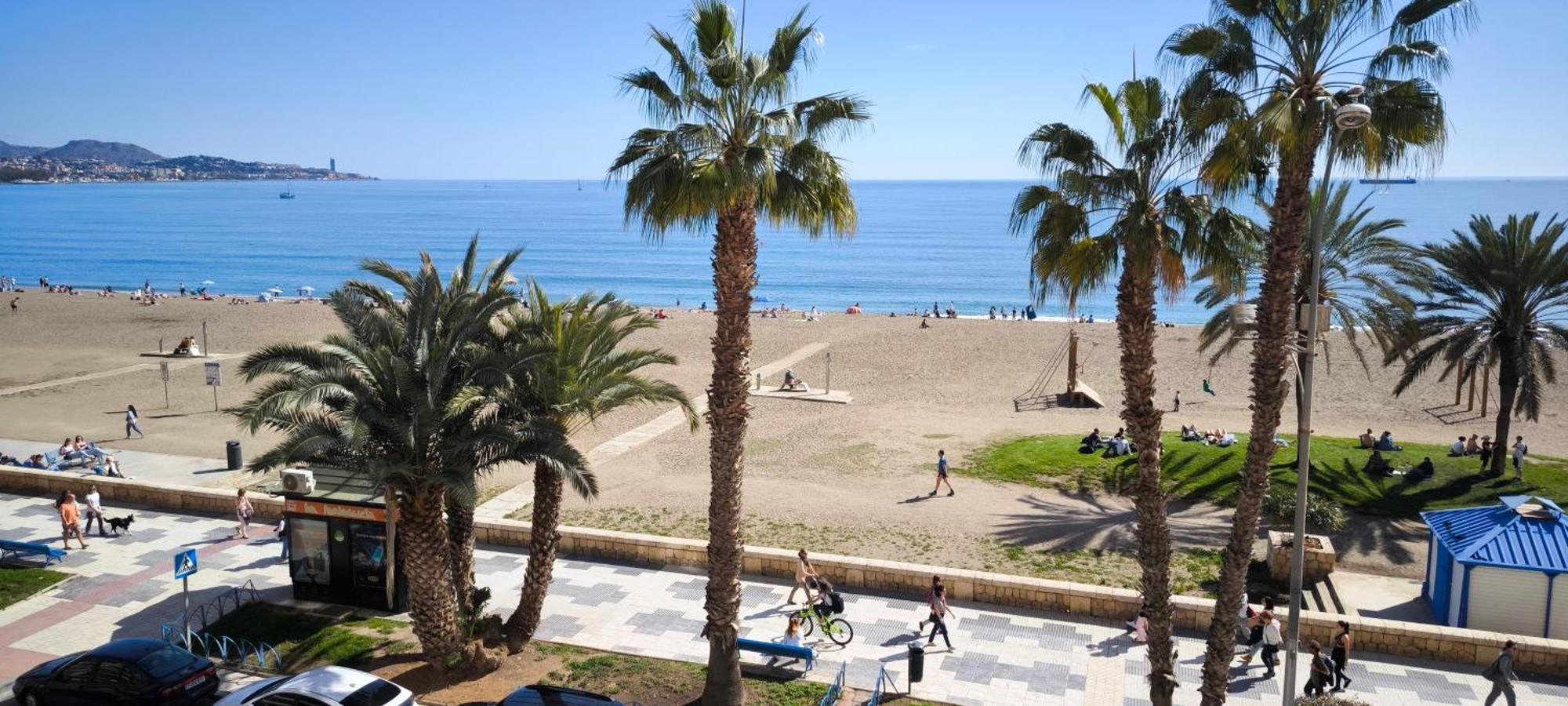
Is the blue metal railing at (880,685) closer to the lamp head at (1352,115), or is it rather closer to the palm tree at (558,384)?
the palm tree at (558,384)

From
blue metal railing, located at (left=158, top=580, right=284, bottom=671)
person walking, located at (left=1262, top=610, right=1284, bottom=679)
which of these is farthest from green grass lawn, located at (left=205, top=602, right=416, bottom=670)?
person walking, located at (left=1262, top=610, right=1284, bottom=679)

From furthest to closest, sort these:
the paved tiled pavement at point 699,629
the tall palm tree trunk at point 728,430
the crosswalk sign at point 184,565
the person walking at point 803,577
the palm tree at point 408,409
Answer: the person walking at point 803,577, the crosswalk sign at point 184,565, the paved tiled pavement at point 699,629, the palm tree at point 408,409, the tall palm tree trunk at point 728,430

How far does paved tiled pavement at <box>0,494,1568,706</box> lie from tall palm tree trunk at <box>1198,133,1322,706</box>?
3394 mm

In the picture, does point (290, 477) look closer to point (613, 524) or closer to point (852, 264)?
point (613, 524)

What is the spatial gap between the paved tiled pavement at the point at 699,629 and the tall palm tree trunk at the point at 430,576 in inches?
81.5

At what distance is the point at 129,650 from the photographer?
1246cm

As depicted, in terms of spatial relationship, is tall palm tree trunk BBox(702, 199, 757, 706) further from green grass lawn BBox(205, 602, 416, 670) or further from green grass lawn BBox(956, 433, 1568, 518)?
green grass lawn BBox(956, 433, 1568, 518)

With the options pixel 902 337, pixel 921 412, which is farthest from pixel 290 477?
pixel 902 337

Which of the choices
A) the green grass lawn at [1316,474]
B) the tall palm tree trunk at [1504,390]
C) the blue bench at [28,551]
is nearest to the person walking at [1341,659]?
the green grass lawn at [1316,474]

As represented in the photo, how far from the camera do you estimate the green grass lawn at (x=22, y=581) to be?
1659 centimetres

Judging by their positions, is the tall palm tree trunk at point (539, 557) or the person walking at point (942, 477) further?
the person walking at point (942, 477)

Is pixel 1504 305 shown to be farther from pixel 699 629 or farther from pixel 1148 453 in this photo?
pixel 699 629

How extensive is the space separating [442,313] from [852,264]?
11049 centimetres

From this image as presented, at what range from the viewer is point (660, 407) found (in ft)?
111
